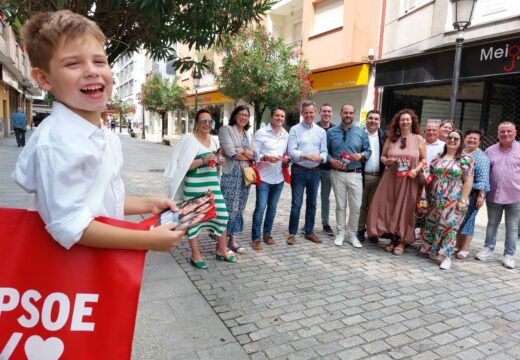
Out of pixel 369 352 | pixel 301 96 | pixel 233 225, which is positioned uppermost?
pixel 301 96

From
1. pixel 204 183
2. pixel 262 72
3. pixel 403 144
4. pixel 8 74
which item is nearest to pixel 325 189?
pixel 403 144

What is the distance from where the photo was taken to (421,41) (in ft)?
35.5

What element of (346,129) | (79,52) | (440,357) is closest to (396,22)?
(346,129)

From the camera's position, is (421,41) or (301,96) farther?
(301,96)

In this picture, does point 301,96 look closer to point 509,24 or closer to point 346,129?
point 509,24

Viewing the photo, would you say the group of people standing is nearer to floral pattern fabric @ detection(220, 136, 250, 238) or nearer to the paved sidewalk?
floral pattern fabric @ detection(220, 136, 250, 238)

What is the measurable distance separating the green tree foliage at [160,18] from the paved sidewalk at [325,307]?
7.84ft

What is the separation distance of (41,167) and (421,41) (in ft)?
37.9

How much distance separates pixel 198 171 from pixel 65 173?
3369 mm

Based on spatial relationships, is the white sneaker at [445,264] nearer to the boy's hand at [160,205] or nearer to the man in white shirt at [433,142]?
the man in white shirt at [433,142]

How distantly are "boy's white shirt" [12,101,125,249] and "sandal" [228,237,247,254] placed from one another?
3929 millimetres

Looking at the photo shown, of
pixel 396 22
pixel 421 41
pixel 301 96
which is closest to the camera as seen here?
pixel 421 41

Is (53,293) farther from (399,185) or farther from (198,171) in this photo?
(399,185)

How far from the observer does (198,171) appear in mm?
4539
